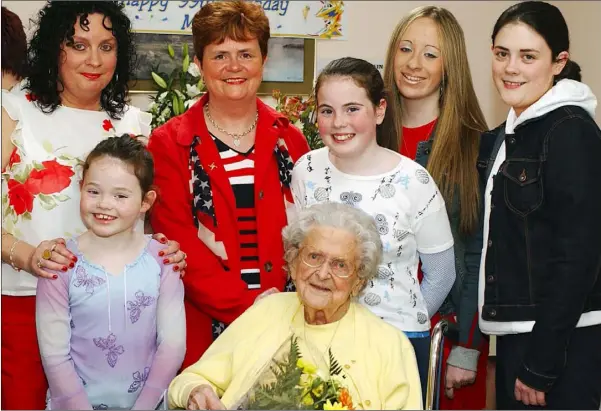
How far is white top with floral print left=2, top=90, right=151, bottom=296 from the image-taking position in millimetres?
2461

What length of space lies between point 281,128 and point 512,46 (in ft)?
2.68

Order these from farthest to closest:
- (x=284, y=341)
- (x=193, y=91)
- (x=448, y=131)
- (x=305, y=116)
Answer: (x=193, y=91) → (x=305, y=116) → (x=448, y=131) → (x=284, y=341)

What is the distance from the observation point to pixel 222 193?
2.52 meters

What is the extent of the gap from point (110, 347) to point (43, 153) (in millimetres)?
654

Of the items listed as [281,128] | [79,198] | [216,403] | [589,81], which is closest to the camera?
[216,403]

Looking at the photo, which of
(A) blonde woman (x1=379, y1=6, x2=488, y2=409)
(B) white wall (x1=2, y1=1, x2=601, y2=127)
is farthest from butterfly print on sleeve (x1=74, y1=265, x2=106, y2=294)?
(B) white wall (x1=2, y1=1, x2=601, y2=127)

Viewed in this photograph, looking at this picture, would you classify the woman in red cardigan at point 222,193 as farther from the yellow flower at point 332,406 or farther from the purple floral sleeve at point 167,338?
the yellow flower at point 332,406

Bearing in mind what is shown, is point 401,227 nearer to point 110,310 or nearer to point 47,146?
point 110,310

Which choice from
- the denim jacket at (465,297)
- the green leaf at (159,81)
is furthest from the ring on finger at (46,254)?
the green leaf at (159,81)

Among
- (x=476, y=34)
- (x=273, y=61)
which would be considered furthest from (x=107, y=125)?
(x=476, y=34)

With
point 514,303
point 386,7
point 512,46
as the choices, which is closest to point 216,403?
point 514,303

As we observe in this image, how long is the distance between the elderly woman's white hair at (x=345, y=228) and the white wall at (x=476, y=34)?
2.19 m

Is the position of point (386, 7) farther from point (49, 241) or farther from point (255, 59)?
point (49, 241)

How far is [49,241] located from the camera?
2.37 meters
